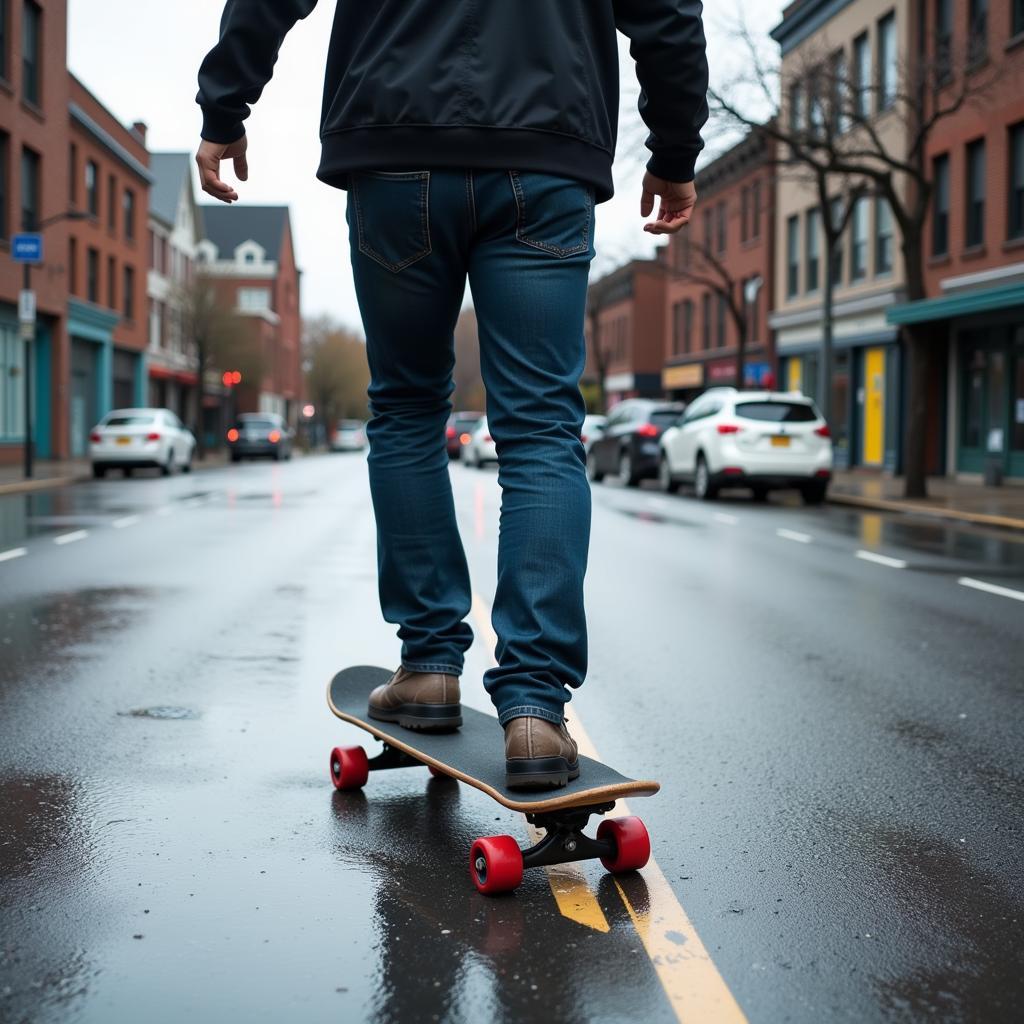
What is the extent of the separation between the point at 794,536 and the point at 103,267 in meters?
35.8

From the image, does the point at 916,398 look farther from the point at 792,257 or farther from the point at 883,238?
the point at 792,257

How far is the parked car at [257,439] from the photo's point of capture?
4722cm

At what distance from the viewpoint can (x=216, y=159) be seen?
334 cm

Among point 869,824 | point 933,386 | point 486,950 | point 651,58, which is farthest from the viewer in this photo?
point 933,386

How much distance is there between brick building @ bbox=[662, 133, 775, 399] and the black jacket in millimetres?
31954

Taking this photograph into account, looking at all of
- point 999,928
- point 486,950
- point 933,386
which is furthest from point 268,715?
point 933,386

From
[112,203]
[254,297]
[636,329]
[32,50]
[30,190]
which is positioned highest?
[32,50]

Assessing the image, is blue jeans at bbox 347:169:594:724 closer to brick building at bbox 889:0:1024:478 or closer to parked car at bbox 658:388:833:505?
parked car at bbox 658:388:833:505

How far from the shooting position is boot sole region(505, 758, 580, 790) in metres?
2.83

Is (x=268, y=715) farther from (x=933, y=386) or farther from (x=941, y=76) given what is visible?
(x=933, y=386)

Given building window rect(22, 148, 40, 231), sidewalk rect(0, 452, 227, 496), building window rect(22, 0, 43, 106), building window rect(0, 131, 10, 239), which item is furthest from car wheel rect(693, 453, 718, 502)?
building window rect(22, 0, 43, 106)

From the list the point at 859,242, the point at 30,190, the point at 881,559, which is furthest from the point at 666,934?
the point at 30,190

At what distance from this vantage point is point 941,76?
2194 cm

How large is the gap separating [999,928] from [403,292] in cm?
181
